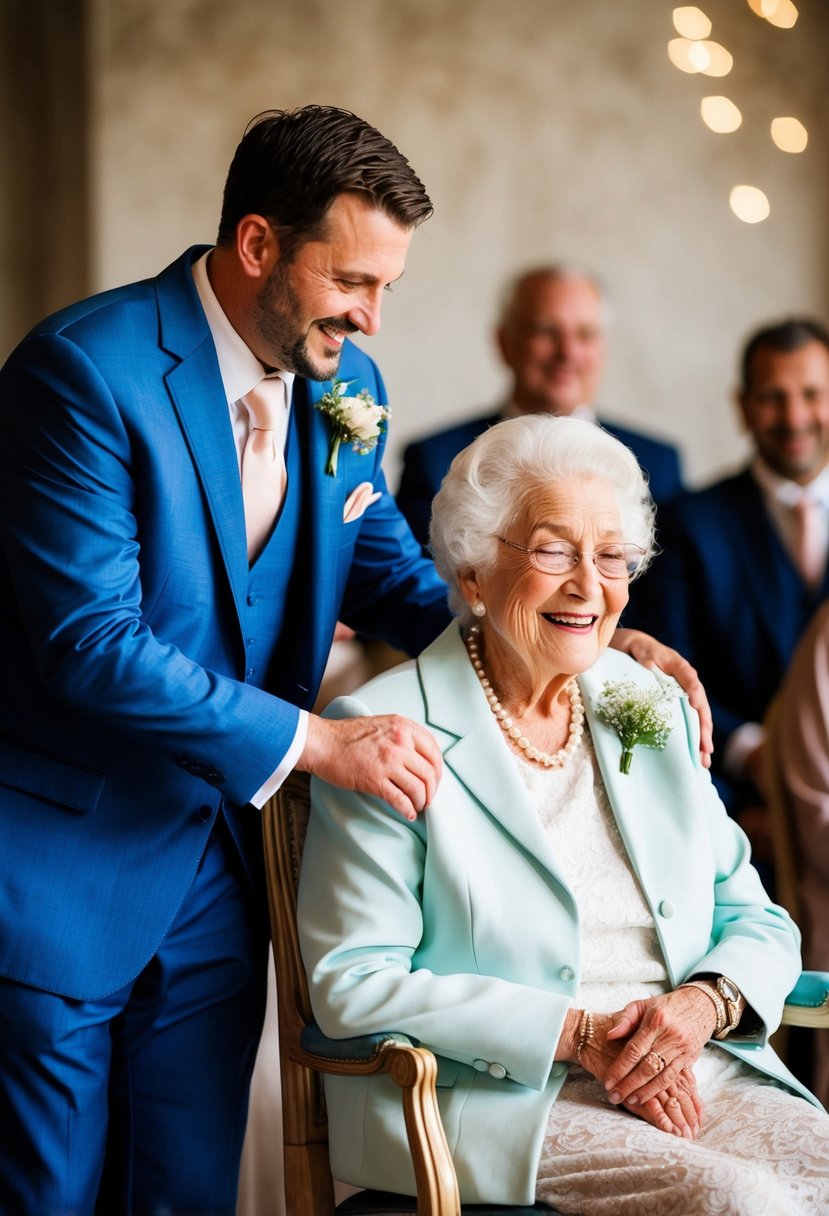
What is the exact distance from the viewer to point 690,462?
6535 millimetres

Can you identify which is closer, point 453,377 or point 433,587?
point 433,587

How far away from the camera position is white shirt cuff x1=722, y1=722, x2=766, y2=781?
12.5ft

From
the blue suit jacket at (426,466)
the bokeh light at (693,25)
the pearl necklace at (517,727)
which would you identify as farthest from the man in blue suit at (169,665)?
the blue suit jacket at (426,466)

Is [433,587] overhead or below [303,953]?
overhead

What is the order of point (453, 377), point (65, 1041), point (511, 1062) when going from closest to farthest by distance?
point (511, 1062), point (65, 1041), point (453, 377)

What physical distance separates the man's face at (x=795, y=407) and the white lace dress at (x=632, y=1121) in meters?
2.36

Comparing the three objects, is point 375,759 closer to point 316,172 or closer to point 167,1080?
point 167,1080

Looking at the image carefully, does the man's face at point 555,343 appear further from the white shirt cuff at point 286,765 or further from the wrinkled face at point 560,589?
the white shirt cuff at point 286,765

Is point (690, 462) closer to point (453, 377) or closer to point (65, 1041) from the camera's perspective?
point (453, 377)

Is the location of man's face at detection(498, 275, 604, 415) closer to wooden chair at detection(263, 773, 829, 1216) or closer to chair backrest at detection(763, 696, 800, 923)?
chair backrest at detection(763, 696, 800, 923)

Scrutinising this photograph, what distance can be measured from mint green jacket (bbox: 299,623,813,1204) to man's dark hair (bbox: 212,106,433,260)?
713 mm

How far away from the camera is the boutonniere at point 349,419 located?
226 centimetres

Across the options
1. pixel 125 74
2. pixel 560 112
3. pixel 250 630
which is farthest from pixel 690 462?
pixel 250 630

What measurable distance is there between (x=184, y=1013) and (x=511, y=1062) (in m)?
0.59
